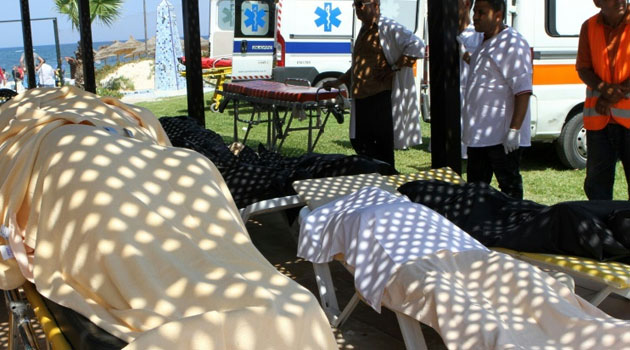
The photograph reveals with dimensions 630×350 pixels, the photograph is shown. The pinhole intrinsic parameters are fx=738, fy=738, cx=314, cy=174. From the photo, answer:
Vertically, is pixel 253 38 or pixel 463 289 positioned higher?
pixel 253 38

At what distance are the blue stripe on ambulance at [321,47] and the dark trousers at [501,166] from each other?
9668mm

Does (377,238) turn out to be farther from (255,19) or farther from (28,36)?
(255,19)

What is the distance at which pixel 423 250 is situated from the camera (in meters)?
3.04

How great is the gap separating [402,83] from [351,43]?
8.79 meters

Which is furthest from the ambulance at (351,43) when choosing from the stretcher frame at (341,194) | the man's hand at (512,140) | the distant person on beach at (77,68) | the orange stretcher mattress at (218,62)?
the distant person on beach at (77,68)

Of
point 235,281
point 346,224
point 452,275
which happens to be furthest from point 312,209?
point 235,281

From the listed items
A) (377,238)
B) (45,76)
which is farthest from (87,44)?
(45,76)

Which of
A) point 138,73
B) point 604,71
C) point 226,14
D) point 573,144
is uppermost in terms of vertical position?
point 226,14

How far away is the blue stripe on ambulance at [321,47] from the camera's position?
47.9ft

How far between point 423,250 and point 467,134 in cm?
228

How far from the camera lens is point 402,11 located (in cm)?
1252

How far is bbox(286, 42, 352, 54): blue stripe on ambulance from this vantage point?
14602 millimetres

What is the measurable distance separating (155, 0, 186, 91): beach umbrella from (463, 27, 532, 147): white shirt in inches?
809

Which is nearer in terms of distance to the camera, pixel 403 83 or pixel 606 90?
pixel 606 90
